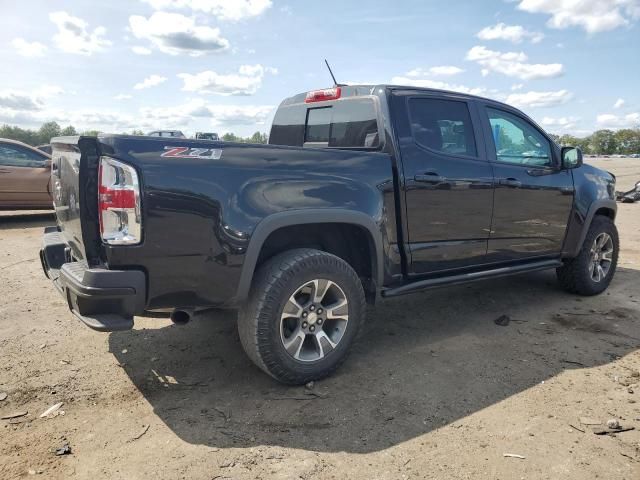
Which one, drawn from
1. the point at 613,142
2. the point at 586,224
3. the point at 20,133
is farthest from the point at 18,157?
the point at 613,142

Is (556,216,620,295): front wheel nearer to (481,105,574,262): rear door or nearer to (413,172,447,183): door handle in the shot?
(481,105,574,262): rear door

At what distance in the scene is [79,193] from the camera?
2.79 meters

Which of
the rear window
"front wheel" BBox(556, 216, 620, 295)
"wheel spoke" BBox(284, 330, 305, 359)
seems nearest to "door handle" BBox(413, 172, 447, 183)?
the rear window

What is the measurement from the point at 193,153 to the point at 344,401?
1.69 meters

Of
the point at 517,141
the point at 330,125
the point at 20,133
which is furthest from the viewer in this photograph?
the point at 20,133

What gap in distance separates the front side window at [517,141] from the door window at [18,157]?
8.57 meters

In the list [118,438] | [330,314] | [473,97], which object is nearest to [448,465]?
[330,314]

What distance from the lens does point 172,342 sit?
159 inches

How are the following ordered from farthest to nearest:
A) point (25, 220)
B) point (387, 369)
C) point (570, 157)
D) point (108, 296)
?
point (25, 220) < point (570, 157) < point (387, 369) < point (108, 296)

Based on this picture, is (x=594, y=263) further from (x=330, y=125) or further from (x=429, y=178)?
(x=330, y=125)

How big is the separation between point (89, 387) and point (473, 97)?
3.65 m

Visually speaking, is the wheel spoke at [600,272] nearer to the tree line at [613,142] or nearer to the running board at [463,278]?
the running board at [463,278]

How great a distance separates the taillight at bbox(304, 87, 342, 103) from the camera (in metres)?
4.20

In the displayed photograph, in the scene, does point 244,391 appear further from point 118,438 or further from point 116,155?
point 116,155
